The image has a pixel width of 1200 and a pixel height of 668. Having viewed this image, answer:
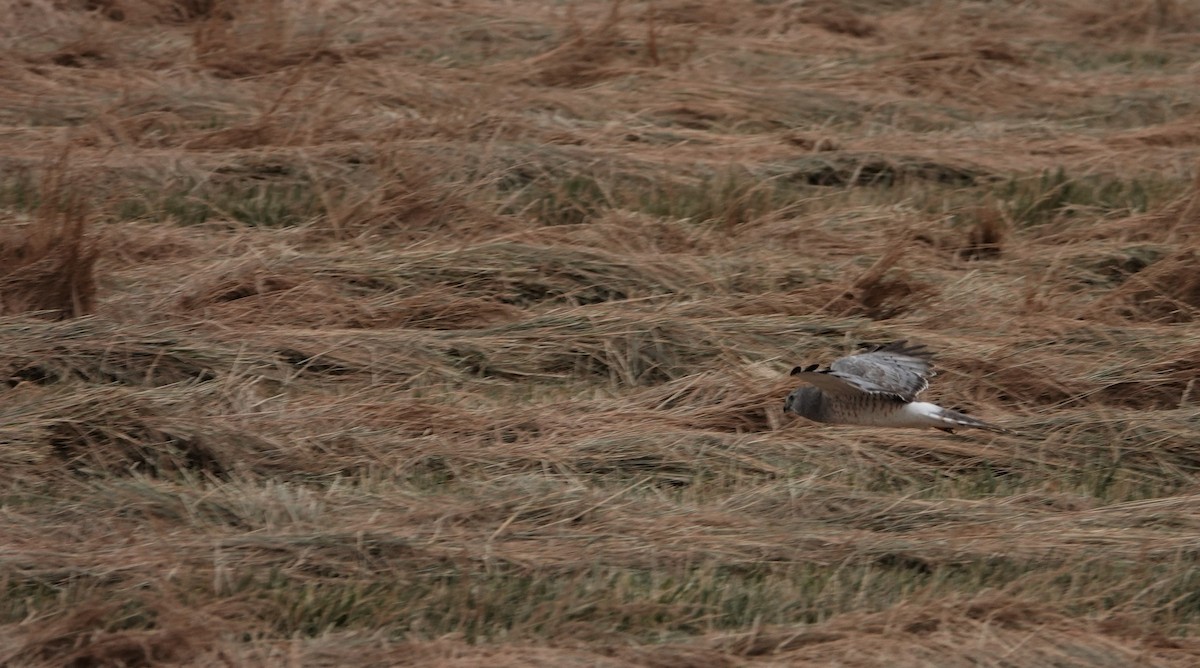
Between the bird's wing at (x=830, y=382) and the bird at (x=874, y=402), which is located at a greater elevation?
the bird's wing at (x=830, y=382)

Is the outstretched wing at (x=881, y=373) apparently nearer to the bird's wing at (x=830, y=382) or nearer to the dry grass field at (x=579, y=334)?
the bird's wing at (x=830, y=382)

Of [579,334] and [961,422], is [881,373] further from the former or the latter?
[579,334]

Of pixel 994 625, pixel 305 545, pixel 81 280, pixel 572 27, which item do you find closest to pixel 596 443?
pixel 305 545

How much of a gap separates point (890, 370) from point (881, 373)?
0.06 meters

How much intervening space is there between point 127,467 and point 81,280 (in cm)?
139

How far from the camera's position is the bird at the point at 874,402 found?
562cm

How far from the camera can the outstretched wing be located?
547cm

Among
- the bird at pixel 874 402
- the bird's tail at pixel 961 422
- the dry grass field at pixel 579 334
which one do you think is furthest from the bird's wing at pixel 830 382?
the bird's tail at pixel 961 422

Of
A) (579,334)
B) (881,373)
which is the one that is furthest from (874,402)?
(579,334)

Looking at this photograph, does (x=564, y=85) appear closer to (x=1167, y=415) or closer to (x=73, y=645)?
(x=1167, y=415)

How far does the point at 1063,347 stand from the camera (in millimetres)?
6492

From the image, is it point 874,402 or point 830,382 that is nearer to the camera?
point 830,382

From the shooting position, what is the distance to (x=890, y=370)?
19.0 feet

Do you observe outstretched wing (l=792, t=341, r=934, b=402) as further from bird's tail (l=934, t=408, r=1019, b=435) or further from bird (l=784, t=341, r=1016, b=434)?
bird's tail (l=934, t=408, r=1019, b=435)
